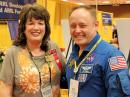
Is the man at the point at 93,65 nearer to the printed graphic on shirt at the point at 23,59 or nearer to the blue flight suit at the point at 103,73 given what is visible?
the blue flight suit at the point at 103,73

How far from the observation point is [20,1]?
9.90ft

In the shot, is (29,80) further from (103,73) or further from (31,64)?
(103,73)

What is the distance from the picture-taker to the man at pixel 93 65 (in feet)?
4.73

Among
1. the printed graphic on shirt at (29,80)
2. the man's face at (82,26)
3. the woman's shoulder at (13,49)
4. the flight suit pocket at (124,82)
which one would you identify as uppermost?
the man's face at (82,26)

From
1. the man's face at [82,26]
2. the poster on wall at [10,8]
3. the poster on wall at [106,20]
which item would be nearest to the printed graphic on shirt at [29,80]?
the man's face at [82,26]

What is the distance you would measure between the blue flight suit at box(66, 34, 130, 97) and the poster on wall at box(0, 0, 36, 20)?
1.38m

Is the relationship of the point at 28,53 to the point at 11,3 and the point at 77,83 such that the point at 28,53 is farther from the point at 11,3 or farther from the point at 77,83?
the point at 11,3

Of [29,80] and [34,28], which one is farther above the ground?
[34,28]

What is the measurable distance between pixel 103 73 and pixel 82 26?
0.27m

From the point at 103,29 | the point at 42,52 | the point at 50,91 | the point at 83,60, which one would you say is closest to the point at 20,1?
the point at 42,52

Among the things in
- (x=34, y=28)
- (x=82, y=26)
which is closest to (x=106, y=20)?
(x=34, y=28)

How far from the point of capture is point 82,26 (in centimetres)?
154

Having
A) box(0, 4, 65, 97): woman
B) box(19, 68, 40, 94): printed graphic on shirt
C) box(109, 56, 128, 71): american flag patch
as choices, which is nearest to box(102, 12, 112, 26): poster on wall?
box(0, 4, 65, 97): woman

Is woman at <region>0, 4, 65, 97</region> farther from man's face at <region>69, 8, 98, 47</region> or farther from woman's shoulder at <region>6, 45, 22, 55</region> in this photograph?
man's face at <region>69, 8, 98, 47</region>
